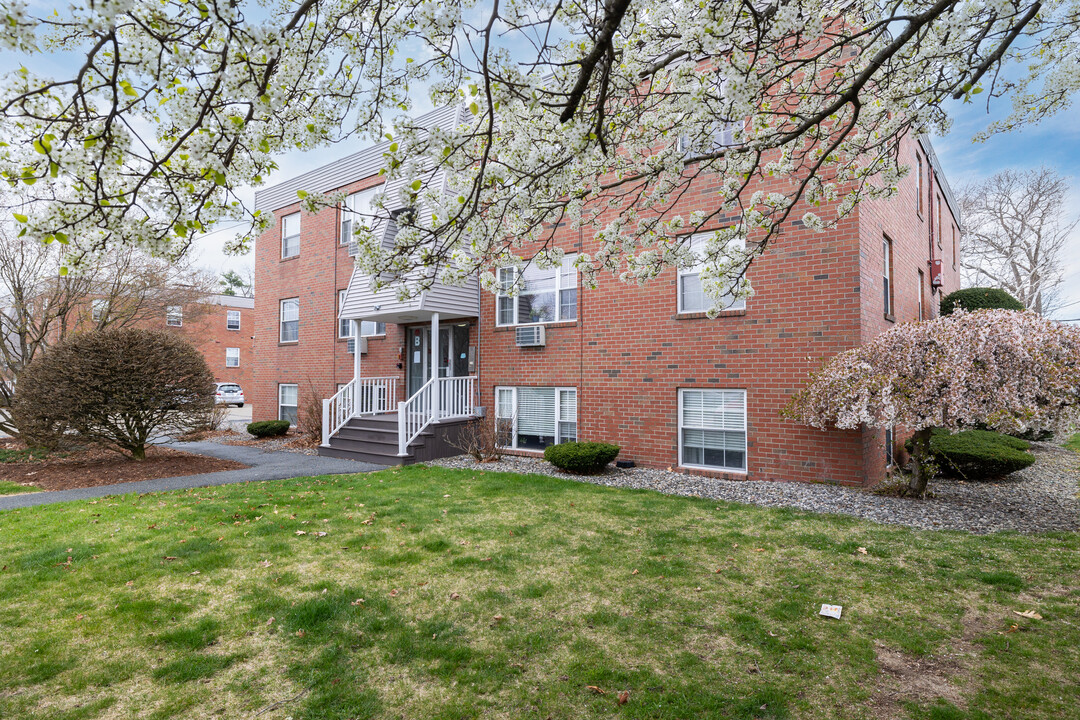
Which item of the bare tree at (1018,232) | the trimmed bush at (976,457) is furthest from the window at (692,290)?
the bare tree at (1018,232)

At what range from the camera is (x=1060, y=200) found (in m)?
24.4

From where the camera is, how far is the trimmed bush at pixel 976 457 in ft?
27.5

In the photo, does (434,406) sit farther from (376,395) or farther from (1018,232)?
(1018,232)

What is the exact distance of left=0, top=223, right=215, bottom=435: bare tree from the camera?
13.3 m

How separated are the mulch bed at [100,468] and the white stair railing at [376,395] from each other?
125 inches

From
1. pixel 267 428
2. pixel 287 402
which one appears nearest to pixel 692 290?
pixel 267 428

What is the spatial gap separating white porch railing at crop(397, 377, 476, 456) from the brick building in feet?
0.15

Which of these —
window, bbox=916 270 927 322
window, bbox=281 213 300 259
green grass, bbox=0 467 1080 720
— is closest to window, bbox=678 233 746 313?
green grass, bbox=0 467 1080 720

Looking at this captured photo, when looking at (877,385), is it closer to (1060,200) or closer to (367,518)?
(367,518)

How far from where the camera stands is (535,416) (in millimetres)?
11453

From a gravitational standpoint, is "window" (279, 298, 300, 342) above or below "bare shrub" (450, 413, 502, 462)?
above

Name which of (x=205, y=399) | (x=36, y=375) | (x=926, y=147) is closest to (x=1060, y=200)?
(x=926, y=147)

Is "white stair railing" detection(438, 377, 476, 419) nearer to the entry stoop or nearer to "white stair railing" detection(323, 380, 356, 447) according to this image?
the entry stoop

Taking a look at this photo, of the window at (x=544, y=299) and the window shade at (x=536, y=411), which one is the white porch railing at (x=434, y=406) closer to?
the window shade at (x=536, y=411)
